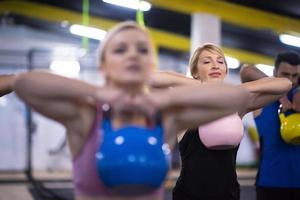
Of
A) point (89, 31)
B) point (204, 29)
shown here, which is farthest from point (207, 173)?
point (89, 31)

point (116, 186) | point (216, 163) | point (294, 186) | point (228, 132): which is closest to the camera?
point (116, 186)

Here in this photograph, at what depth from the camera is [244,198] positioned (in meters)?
5.15

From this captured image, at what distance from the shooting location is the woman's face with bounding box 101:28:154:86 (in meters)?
1.24

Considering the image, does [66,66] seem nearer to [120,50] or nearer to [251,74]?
[251,74]

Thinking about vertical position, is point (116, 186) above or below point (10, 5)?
below

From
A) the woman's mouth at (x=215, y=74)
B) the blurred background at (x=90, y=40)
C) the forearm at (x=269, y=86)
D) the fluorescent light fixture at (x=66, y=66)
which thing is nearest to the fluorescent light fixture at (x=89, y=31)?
the blurred background at (x=90, y=40)

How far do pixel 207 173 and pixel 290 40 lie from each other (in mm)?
6903

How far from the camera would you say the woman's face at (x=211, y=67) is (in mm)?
1981

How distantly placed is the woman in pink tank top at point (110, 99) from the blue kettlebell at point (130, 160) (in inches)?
1.0

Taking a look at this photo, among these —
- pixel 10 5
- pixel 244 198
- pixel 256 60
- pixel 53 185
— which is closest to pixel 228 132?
pixel 244 198

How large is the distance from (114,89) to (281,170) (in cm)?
153

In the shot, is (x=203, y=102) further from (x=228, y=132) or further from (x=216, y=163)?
(x=216, y=163)

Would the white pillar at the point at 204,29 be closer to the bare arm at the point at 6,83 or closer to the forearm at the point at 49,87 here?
the bare arm at the point at 6,83

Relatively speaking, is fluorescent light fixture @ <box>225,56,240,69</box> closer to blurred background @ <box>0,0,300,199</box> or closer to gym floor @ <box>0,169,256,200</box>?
blurred background @ <box>0,0,300,199</box>
